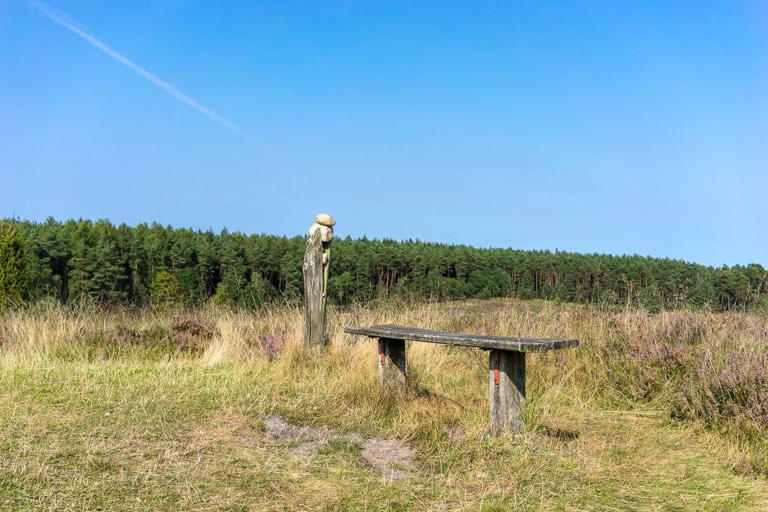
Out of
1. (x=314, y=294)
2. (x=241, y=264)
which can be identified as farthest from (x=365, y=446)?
(x=241, y=264)

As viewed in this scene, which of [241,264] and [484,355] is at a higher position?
[241,264]

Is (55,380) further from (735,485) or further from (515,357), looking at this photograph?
(735,485)

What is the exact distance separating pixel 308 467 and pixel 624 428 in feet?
10.5

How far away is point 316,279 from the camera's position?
8.40m

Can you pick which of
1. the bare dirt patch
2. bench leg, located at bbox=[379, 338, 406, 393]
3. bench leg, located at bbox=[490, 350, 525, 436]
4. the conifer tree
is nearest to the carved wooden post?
bench leg, located at bbox=[379, 338, 406, 393]

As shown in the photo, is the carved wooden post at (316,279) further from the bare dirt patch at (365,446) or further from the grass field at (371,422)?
the bare dirt patch at (365,446)

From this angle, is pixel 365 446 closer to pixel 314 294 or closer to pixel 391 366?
pixel 391 366

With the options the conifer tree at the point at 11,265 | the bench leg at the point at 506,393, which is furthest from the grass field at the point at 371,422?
the conifer tree at the point at 11,265

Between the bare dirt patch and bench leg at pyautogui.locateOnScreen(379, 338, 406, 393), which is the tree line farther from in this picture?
the bare dirt patch

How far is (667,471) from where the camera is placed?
470 centimetres

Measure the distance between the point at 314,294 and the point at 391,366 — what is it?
7.37 feet

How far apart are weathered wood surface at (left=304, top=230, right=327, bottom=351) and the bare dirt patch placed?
243 centimetres

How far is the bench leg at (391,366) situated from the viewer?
21.2ft

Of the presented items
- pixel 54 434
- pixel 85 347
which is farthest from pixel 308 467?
pixel 85 347
